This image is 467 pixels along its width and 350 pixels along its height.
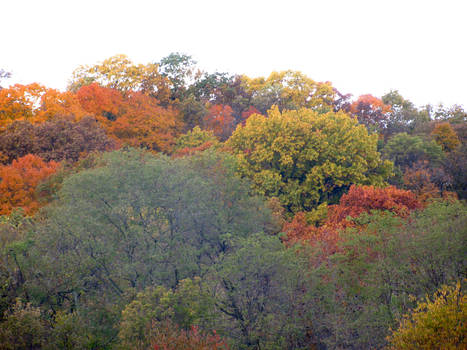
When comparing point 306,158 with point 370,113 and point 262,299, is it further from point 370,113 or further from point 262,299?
point 370,113

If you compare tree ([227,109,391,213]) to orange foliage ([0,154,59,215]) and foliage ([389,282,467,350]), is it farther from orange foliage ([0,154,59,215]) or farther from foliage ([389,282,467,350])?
foliage ([389,282,467,350])

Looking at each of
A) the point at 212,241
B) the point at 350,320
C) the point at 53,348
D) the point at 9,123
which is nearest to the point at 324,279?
the point at 350,320

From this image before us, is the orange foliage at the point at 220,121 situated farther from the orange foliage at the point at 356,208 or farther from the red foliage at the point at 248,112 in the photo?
the orange foliage at the point at 356,208

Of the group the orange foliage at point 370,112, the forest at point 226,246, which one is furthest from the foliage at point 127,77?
the orange foliage at point 370,112

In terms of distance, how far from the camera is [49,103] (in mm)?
48406

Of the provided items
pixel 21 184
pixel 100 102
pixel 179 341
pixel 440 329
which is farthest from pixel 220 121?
pixel 440 329

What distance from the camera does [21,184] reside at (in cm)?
3581

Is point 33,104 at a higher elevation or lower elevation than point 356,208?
higher

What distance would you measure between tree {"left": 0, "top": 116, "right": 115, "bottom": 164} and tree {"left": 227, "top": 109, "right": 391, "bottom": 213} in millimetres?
13083

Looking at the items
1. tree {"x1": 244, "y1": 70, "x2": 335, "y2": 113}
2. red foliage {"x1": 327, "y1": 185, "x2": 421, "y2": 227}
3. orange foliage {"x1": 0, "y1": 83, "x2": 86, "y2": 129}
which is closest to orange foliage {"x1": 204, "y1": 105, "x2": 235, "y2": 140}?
tree {"x1": 244, "y1": 70, "x2": 335, "y2": 113}

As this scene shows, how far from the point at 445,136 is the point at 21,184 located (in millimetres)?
46961

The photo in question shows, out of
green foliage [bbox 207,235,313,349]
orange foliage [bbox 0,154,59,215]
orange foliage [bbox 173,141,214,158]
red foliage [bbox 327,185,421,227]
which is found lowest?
green foliage [bbox 207,235,313,349]

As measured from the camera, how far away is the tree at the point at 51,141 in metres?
40.9

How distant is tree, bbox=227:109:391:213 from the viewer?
38094 mm
